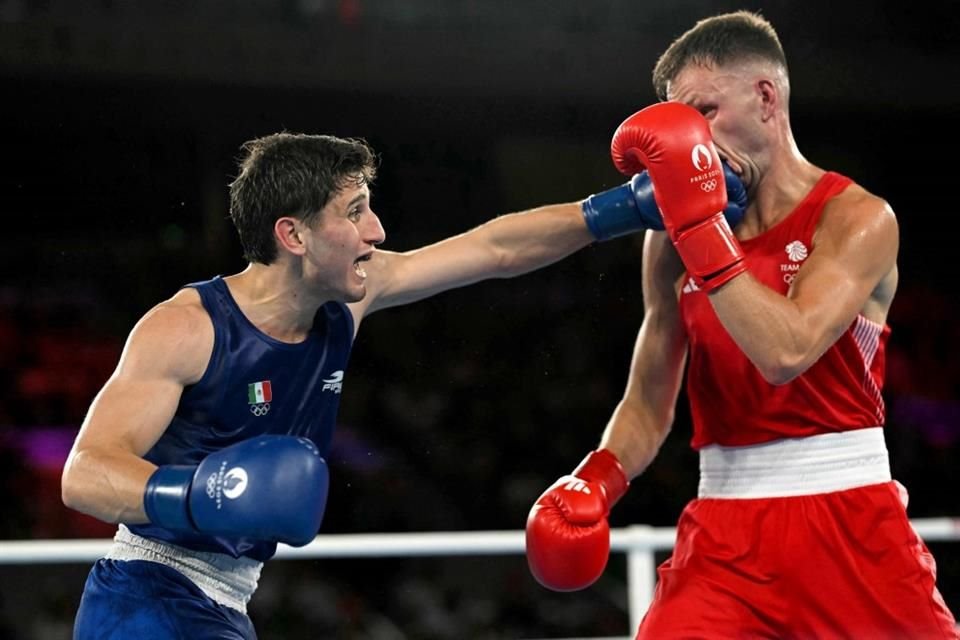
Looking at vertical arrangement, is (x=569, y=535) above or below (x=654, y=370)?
below

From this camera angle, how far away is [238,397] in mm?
2459

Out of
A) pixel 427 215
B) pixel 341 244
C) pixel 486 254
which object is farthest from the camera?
pixel 427 215

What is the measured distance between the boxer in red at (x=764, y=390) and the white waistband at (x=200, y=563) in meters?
0.61

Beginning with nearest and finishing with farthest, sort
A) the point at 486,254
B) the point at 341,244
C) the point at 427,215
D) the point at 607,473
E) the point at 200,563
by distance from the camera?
the point at 200,563 → the point at 341,244 → the point at 607,473 → the point at 486,254 → the point at 427,215

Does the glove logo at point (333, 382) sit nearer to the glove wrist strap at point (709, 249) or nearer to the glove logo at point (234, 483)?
the glove logo at point (234, 483)

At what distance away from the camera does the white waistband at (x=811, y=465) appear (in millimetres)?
2436

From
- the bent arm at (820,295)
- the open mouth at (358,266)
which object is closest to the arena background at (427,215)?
the open mouth at (358,266)

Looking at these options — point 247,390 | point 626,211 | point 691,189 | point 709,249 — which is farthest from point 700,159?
point 247,390

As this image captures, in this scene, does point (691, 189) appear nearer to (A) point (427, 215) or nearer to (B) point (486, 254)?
(B) point (486, 254)

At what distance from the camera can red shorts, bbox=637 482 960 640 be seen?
233 centimetres

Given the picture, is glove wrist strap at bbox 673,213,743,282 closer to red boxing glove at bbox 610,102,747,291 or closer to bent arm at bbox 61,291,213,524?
red boxing glove at bbox 610,102,747,291

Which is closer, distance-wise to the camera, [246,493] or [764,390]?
[246,493]

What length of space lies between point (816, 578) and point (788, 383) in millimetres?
375

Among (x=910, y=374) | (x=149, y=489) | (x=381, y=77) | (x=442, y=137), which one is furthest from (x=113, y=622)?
(x=910, y=374)
